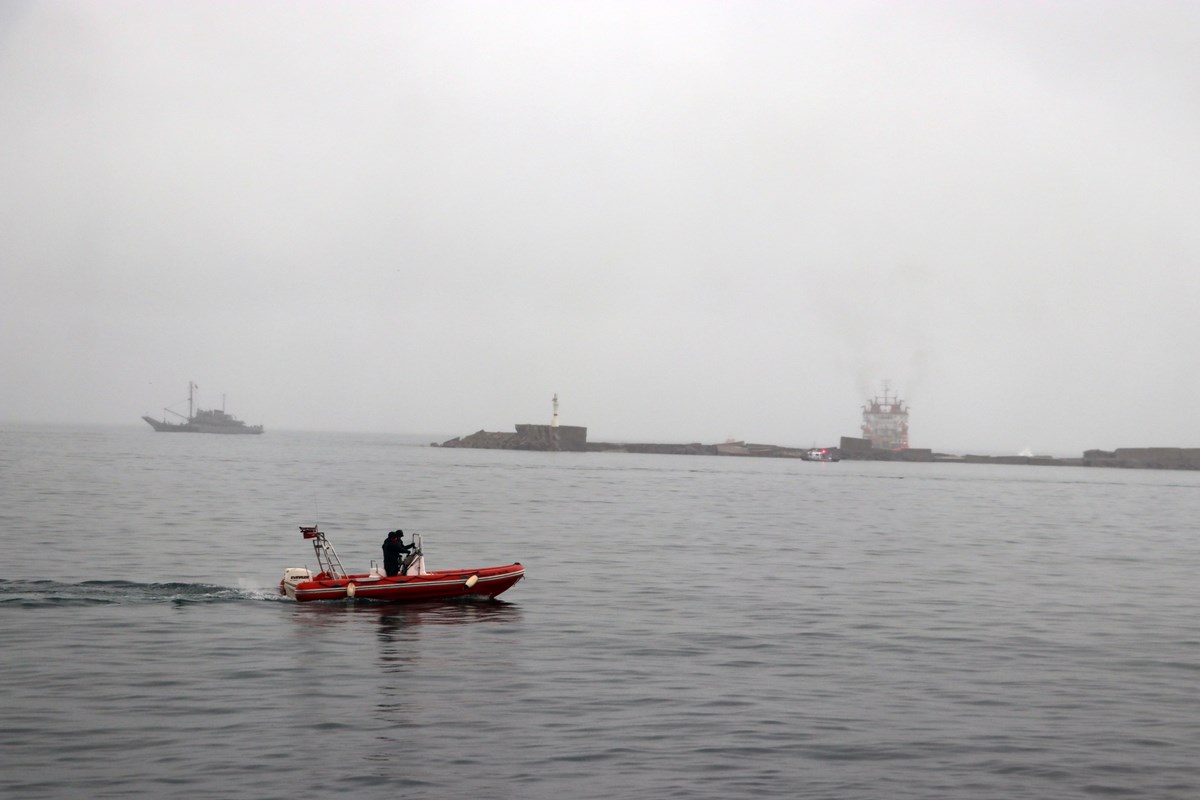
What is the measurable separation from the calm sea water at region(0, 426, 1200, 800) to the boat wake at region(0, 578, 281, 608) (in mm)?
130

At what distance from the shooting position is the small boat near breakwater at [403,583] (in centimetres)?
2825

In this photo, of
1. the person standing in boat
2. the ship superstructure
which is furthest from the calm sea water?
the ship superstructure

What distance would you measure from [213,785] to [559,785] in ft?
14.0

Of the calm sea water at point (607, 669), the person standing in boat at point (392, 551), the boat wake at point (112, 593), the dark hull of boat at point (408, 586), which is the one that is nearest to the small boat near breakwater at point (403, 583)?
the dark hull of boat at point (408, 586)

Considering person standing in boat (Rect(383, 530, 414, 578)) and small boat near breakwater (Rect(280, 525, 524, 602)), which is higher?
person standing in boat (Rect(383, 530, 414, 578))

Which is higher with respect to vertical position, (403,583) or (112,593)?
(403,583)

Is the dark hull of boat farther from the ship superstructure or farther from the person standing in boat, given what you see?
the ship superstructure

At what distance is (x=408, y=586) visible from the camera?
2841 centimetres

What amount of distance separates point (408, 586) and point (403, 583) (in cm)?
16

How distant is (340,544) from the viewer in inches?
1713

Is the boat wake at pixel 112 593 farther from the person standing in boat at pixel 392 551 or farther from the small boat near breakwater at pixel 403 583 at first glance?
the person standing in boat at pixel 392 551

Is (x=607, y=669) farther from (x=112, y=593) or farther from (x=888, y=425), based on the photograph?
(x=888, y=425)

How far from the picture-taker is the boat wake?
88.9ft

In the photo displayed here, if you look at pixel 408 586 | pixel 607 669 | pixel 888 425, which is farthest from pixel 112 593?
pixel 888 425
